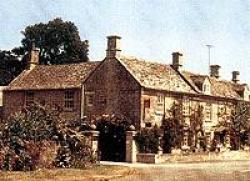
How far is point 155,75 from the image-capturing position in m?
53.6

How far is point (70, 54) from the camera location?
90.6m

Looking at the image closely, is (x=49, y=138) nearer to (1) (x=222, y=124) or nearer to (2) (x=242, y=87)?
(1) (x=222, y=124)

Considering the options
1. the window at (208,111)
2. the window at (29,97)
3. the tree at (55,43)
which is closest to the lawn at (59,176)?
the window at (29,97)

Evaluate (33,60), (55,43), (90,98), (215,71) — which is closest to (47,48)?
(55,43)

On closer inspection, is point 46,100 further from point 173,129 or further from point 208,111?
point 208,111

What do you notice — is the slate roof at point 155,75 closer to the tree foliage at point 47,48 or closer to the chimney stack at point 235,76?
the chimney stack at point 235,76

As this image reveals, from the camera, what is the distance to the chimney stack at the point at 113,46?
5156 centimetres

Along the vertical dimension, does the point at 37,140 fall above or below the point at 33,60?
below

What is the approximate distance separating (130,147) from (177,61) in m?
15.9

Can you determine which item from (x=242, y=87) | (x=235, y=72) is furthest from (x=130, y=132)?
(x=235, y=72)

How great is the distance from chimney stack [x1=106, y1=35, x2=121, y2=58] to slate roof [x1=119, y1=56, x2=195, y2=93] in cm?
70

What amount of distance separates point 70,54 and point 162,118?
41157 millimetres

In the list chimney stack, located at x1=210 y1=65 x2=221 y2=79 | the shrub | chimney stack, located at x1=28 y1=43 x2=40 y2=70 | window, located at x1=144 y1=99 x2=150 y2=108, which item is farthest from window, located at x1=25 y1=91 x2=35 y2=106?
chimney stack, located at x1=210 y1=65 x2=221 y2=79

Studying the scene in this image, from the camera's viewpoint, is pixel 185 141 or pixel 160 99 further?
pixel 185 141
